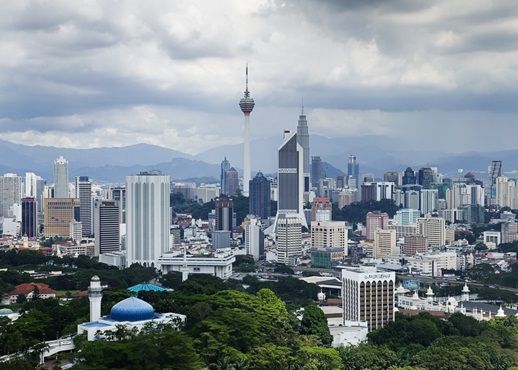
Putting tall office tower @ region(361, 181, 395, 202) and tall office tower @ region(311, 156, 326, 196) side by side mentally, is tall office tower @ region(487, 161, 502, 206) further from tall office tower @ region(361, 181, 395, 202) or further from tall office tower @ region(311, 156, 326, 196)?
tall office tower @ region(311, 156, 326, 196)

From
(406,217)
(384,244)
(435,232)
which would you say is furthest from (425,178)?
(384,244)

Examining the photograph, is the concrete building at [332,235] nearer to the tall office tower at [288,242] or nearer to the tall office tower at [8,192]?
the tall office tower at [288,242]

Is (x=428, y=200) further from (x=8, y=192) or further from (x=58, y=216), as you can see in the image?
(x=8, y=192)

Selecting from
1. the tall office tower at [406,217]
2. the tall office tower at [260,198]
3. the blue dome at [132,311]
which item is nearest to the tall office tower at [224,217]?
the tall office tower at [260,198]

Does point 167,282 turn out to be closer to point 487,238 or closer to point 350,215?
point 487,238

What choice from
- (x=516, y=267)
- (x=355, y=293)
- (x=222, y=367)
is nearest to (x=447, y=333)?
(x=355, y=293)

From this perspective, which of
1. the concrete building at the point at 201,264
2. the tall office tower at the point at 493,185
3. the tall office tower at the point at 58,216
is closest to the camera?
the concrete building at the point at 201,264
